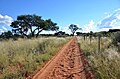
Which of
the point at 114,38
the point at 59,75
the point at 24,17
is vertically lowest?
the point at 59,75

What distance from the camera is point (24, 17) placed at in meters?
57.3

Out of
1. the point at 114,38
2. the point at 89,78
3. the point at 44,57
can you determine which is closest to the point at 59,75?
the point at 89,78

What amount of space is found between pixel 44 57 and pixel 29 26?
4391 centimetres

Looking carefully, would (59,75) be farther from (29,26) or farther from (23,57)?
(29,26)

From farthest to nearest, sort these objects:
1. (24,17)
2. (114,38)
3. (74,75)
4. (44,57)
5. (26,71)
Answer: (24,17), (114,38), (44,57), (26,71), (74,75)

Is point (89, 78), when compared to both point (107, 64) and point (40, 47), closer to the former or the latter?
point (107, 64)

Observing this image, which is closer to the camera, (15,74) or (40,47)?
(15,74)

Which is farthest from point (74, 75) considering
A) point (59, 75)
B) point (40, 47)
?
point (40, 47)

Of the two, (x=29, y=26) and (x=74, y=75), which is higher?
(x=29, y=26)

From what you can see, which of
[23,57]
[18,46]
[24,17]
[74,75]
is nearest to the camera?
[74,75]

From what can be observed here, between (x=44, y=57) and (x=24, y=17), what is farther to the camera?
(x=24, y=17)

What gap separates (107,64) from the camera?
29.9 ft

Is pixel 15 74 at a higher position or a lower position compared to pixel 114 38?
lower

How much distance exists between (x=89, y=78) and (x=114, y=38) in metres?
11.0
